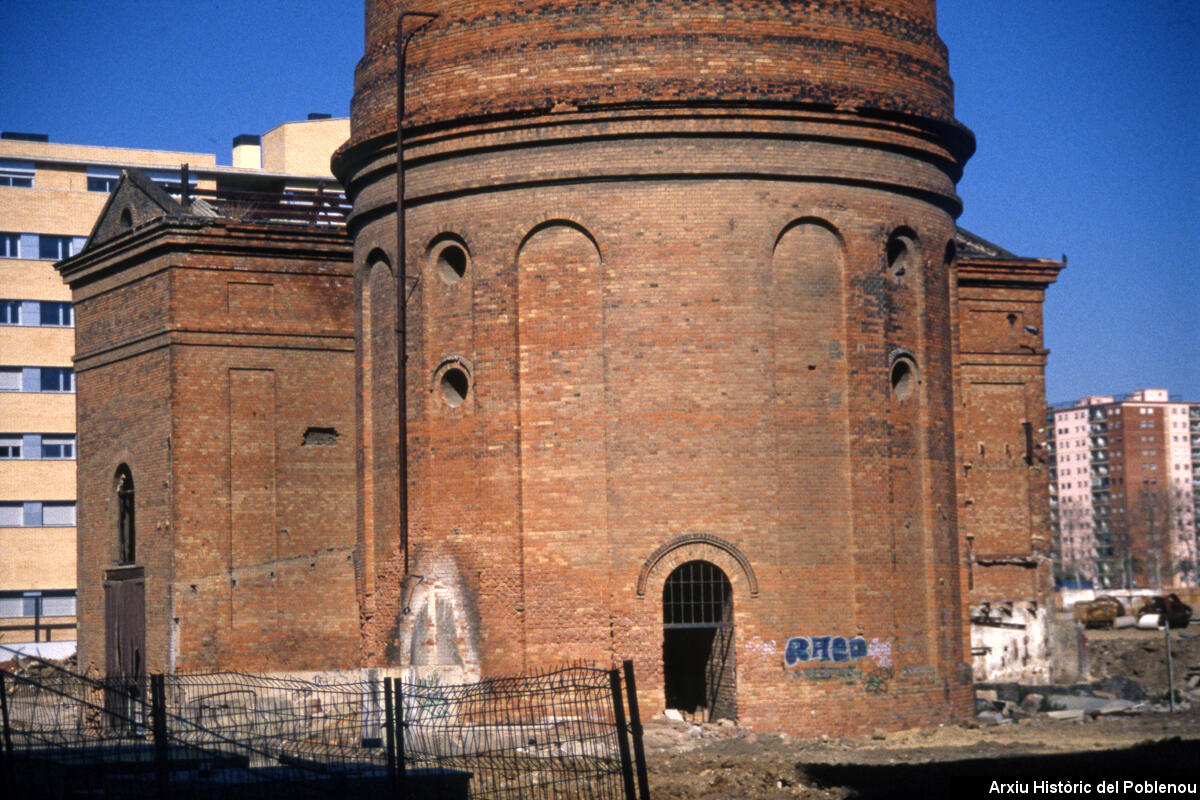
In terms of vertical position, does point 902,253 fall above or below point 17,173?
below

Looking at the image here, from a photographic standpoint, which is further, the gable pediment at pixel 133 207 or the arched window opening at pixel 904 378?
the gable pediment at pixel 133 207

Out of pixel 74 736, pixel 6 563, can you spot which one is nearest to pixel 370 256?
pixel 74 736

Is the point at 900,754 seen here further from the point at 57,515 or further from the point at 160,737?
the point at 57,515

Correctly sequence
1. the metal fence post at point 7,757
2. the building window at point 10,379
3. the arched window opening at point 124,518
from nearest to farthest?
the metal fence post at point 7,757 → the arched window opening at point 124,518 → the building window at point 10,379

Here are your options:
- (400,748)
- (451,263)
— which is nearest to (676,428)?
(451,263)

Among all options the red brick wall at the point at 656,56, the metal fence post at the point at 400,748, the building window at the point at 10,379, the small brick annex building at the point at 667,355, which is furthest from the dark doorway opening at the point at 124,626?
the building window at the point at 10,379

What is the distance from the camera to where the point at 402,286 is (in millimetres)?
25938

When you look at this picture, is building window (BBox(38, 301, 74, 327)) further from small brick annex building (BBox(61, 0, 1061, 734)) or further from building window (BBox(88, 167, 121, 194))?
small brick annex building (BBox(61, 0, 1061, 734))

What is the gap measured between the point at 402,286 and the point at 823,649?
8760 mm

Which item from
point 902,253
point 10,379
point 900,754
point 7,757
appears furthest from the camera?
point 10,379

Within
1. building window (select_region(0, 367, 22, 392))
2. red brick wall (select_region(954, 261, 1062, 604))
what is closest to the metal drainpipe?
red brick wall (select_region(954, 261, 1062, 604))

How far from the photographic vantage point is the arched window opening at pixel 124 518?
30.1 m

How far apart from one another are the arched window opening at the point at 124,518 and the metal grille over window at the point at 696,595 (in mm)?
11388

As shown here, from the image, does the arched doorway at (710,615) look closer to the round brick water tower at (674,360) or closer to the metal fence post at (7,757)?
the round brick water tower at (674,360)
